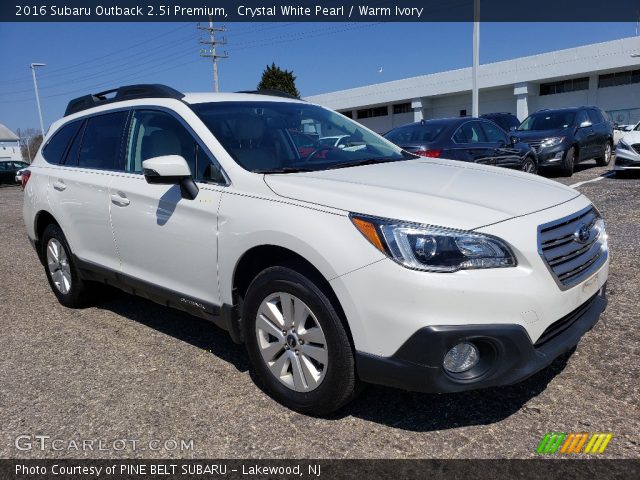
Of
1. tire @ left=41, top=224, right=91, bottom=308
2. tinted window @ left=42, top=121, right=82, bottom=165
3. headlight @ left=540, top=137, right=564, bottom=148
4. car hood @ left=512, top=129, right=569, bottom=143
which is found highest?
tinted window @ left=42, top=121, right=82, bottom=165

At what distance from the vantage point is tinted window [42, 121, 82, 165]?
4734mm

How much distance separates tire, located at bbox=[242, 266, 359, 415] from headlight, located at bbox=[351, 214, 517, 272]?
441mm

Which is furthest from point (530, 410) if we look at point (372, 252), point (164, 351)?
point (164, 351)

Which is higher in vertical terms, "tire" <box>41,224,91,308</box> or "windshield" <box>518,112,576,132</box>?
"windshield" <box>518,112,576,132</box>

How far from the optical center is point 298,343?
8.96ft

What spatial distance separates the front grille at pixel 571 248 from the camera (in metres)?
2.48

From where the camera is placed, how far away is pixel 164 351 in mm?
3799

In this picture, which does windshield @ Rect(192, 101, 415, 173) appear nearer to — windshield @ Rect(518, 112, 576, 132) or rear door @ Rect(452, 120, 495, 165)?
rear door @ Rect(452, 120, 495, 165)

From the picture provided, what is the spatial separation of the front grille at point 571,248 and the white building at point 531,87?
3693 centimetres

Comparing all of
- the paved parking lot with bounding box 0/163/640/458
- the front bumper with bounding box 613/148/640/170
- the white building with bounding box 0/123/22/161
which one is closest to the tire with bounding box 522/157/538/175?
the front bumper with bounding box 613/148/640/170

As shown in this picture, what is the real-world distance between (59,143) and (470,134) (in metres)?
6.20

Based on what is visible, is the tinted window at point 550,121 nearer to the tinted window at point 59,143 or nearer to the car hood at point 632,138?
the car hood at point 632,138

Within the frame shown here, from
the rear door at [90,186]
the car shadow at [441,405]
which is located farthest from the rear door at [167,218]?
the car shadow at [441,405]

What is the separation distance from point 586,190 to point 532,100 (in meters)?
33.7
